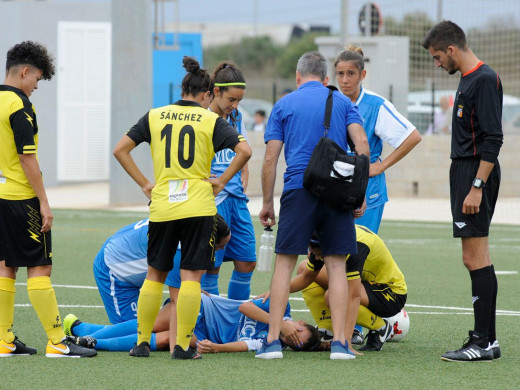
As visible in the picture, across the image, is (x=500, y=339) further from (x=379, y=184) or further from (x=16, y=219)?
(x=16, y=219)

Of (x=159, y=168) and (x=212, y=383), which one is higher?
(x=159, y=168)

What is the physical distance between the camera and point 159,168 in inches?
262

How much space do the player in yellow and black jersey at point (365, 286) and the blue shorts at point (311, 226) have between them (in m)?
0.27

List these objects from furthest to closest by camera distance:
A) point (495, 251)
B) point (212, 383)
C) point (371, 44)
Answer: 1. point (371, 44)
2. point (495, 251)
3. point (212, 383)

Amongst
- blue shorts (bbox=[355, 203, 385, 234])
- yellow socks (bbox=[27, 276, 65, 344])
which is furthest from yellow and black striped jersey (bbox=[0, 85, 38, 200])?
blue shorts (bbox=[355, 203, 385, 234])

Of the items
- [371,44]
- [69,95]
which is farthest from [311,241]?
[69,95]

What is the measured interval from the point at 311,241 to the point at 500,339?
1.78m

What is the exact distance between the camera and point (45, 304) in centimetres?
664

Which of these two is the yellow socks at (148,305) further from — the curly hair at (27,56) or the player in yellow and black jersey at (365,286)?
the curly hair at (27,56)

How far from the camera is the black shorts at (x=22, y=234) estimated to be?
6.54 metres

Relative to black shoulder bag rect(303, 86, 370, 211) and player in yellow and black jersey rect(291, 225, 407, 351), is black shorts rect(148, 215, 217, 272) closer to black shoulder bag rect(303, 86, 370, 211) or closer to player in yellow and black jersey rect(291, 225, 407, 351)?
black shoulder bag rect(303, 86, 370, 211)

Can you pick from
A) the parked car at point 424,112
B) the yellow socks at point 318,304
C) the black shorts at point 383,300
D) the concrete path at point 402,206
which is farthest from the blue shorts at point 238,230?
the parked car at point 424,112

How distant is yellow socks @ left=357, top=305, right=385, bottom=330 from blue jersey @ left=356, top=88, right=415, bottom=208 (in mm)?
1026

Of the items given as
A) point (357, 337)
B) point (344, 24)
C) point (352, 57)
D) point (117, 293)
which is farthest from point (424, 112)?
point (117, 293)
